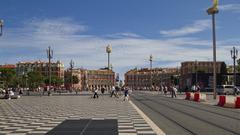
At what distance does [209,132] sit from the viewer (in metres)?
15.2

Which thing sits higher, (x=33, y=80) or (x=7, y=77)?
(x=7, y=77)

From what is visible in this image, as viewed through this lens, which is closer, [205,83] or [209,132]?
[209,132]

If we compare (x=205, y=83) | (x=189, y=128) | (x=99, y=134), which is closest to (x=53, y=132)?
(x=99, y=134)

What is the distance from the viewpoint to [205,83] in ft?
391

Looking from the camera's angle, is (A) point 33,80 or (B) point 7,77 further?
(A) point 33,80

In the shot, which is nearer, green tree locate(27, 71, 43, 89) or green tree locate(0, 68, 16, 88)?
green tree locate(0, 68, 16, 88)

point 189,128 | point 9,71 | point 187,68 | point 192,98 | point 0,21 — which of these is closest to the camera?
point 189,128

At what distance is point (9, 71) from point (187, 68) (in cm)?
7309

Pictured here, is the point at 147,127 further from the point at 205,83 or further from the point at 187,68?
the point at 187,68

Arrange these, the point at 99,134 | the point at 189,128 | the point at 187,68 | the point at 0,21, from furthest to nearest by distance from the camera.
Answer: the point at 187,68 < the point at 0,21 < the point at 189,128 < the point at 99,134

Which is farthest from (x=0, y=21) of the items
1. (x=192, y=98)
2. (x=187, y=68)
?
(x=187, y=68)

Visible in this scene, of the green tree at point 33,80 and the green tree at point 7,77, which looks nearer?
the green tree at point 7,77

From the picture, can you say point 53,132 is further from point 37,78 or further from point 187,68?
point 187,68

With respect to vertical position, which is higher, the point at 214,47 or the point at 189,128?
the point at 214,47
